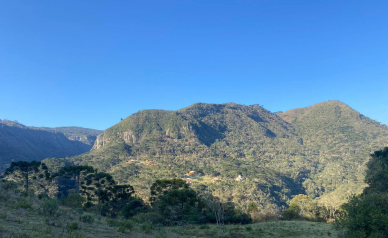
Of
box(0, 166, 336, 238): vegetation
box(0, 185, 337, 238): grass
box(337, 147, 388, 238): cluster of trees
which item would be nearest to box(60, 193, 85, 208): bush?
box(0, 166, 336, 238): vegetation

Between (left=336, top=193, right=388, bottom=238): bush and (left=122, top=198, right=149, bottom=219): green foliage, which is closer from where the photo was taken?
(left=336, top=193, right=388, bottom=238): bush

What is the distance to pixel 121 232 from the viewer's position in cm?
1639

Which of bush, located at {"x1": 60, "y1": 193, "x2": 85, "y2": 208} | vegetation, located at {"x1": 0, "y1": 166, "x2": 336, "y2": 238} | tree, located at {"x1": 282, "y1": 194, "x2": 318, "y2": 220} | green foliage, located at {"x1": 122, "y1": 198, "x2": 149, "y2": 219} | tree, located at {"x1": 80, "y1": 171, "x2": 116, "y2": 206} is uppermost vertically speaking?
vegetation, located at {"x1": 0, "y1": 166, "x2": 336, "y2": 238}

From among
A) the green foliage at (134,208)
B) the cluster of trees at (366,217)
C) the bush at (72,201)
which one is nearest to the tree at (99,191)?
the green foliage at (134,208)

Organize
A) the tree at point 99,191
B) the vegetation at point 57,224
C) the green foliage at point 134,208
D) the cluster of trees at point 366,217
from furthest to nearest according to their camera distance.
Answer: the tree at point 99,191 → the green foliage at point 134,208 → the cluster of trees at point 366,217 → the vegetation at point 57,224

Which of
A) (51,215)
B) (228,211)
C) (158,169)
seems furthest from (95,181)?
(158,169)

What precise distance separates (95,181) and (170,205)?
138 ft

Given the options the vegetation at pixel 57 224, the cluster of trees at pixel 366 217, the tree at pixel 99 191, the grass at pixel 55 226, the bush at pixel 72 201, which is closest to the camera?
the grass at pixel 55 226

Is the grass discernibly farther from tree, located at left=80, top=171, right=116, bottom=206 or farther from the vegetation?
tree, located at left=80, top=171, right=116, bottom=206

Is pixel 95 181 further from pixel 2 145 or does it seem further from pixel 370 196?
pixel 2 145

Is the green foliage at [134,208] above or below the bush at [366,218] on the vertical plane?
below

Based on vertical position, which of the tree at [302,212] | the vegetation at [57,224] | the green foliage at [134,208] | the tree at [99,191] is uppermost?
the vegetation at [57,224]

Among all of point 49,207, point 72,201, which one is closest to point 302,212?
point 72,201

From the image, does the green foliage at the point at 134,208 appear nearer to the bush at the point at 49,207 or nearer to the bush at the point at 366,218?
the bush at the point at 49,207
